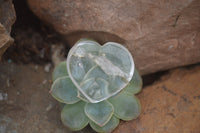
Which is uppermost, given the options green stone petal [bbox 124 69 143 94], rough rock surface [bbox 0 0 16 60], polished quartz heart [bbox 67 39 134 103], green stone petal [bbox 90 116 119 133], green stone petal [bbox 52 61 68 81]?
rough rock surface [bbox 0 0 16 60]

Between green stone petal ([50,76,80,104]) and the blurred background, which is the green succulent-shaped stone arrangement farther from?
the blurred background

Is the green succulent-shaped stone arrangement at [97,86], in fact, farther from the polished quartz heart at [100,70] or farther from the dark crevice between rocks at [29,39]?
the dark crevice between rocks at [29,39]

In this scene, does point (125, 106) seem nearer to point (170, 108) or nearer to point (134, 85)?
point (134, 85)

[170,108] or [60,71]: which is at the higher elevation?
[60,71]

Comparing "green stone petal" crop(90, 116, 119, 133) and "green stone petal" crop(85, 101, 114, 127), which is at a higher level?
"green stone petal" crop(85, 101, 114, 127)

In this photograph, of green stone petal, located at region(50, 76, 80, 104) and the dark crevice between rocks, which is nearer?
green stone petal, located at region(50, 76, 80, 104)

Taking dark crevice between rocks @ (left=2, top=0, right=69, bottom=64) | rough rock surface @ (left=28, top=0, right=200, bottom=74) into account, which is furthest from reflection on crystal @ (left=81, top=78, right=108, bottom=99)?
dark crevice between rocks @ (left=2, top=0, right=69, bottom=64)

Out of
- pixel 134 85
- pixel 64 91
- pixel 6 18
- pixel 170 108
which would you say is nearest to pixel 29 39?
pixel 6 18
